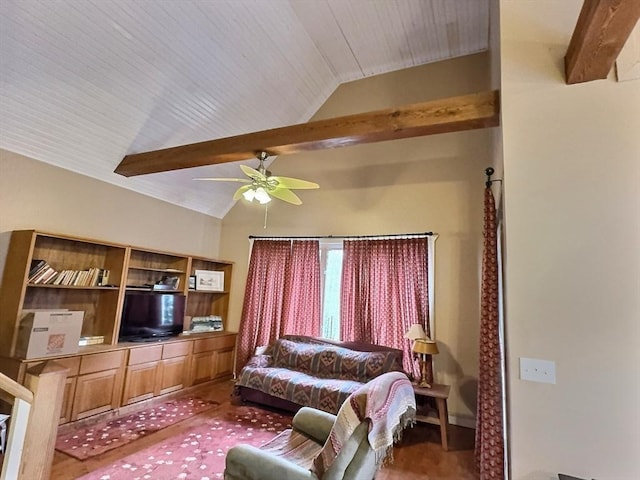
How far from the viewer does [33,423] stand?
1.35 m

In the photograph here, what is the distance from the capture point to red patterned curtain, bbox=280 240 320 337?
4.77m

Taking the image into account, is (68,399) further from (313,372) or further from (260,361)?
(313,372)

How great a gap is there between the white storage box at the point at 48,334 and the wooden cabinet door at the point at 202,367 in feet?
5.15

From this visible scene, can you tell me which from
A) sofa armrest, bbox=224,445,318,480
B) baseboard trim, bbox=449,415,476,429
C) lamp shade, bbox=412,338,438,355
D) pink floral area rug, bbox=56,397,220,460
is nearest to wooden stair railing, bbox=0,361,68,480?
sofa armrest, bbox=224,445,318,480

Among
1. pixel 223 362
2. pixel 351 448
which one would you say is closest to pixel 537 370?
pixel 351 448

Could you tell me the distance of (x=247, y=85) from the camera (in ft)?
13.7

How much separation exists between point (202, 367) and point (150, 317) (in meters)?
1.07

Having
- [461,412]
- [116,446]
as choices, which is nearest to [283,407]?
[116,446]

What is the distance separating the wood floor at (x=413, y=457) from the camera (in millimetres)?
2652

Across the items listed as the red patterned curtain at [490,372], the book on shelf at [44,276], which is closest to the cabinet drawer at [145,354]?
the book on shelf at [44,276]

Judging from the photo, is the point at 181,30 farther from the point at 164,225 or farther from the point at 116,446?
the point at 116,446

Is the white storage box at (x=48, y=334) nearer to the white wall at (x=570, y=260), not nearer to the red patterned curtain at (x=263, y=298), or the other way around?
the red patterned curtain at (x=263, y=298)

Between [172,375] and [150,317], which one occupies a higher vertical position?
[150,317]

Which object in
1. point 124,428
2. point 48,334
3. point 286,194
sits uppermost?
point 286,194
